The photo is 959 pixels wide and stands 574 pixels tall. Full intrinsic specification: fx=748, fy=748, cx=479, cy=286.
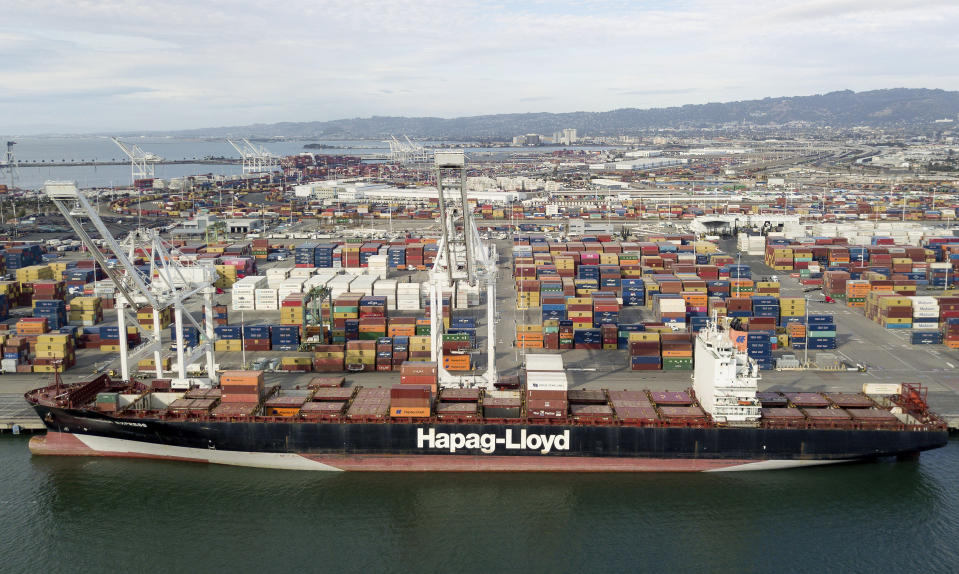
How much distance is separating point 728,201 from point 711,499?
7687 centimetres

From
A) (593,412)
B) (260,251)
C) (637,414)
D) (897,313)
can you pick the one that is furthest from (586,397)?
(260,251)

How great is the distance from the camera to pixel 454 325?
3722 cm

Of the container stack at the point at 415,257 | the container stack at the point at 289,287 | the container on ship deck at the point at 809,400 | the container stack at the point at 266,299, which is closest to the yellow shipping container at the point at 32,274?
the container stack at the point at 266,299

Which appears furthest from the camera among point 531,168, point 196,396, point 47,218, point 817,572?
point 531,168

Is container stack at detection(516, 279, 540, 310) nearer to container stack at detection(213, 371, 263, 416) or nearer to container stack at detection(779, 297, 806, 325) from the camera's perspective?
container stack at detection(779, 297, 806, 325)

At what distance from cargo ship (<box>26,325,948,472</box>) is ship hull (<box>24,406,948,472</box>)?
3cm

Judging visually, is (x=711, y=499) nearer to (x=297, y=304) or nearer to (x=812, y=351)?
(x=812, y=351)

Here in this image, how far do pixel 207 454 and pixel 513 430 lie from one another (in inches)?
410

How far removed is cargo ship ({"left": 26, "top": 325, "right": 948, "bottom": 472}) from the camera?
79.9ft

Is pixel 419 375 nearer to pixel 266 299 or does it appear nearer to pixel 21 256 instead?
pixel 266 299

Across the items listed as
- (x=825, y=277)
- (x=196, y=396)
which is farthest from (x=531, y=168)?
(x=196, y=396)

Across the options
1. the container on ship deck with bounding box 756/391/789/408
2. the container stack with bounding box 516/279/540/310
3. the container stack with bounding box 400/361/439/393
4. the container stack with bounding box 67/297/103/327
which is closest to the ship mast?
the container on ship deck with bounding box 756/391/789/408

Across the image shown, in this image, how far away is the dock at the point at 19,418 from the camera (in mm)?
27125

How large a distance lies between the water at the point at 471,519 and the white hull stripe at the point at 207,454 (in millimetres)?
317
